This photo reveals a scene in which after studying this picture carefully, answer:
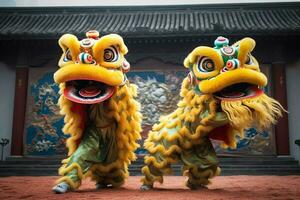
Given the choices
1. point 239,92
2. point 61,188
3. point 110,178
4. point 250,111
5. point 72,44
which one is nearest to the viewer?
point 61,188

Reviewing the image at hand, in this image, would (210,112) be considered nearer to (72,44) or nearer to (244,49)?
(244,49)

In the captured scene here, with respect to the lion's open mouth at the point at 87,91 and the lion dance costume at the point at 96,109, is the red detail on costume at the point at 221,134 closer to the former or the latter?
the lion dance costume at the point at 96,109

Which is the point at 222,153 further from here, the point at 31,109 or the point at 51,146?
the point at 31,109

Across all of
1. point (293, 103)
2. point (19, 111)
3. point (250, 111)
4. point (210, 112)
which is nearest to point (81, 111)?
point (210, 112)

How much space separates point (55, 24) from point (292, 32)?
6704 mm

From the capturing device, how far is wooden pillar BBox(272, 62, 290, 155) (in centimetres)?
871

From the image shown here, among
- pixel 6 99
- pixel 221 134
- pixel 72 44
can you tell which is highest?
pixel 6 99

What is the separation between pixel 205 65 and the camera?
12.6 feet

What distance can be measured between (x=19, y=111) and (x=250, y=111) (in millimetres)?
7328

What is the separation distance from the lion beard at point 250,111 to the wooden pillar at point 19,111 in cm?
698

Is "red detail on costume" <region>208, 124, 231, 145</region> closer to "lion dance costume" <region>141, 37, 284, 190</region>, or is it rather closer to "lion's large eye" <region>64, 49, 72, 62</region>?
"lion dance costume" <region>141, 37, 284, 190</region>

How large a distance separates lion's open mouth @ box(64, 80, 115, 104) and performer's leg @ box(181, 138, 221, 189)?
1109 millimetres

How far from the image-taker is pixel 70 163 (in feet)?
12.2

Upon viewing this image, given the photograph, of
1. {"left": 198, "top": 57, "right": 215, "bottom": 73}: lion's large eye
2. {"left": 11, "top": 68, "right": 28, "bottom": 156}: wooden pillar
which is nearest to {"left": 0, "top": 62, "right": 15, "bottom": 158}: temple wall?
{"left": 11, "top": 68, "right": 28, "bottom": 156}: wooden pillar
